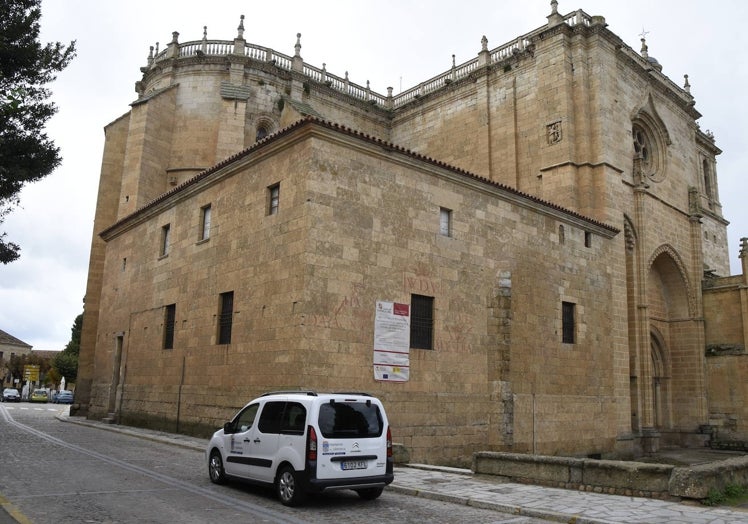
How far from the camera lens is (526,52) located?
86.4 feet

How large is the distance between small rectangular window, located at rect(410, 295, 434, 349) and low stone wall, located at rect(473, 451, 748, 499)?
472 centimetres

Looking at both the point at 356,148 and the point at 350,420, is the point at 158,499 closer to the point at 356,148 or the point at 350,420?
the point at 350,420

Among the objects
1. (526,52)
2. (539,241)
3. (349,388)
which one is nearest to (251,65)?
(526,52)

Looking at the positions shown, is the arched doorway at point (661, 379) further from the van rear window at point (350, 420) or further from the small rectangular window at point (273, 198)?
the van rear window at point (350, 420)

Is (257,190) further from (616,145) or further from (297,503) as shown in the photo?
(616,145)

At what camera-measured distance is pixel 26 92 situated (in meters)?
14.2

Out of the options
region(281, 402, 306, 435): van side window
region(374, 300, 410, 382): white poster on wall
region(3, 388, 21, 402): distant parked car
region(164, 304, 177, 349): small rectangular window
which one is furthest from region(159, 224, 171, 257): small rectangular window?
region(3, 388, 21, 402): distant parked car

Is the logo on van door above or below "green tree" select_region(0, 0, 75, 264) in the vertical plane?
below

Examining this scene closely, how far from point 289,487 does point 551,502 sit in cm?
362

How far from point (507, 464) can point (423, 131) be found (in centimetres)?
2322

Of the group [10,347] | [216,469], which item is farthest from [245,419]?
[10,347]

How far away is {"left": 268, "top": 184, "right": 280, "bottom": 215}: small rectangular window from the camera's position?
48.6ft

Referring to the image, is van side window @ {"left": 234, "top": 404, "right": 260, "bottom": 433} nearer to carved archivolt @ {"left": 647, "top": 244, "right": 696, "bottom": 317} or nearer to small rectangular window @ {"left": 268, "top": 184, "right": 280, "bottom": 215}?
small rectangular window @ {"left": 268, "top": 184, "right": 280, "bottom": 215}

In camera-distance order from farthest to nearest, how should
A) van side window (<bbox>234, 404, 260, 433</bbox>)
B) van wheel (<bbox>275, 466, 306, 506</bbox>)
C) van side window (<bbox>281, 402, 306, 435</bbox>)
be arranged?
van side window (<bbox>234, 404, 260, 433</bbox>) < van side window (<bbox>281, 402, 306, 435</bbox>) < van wheel (<bbox>275, 466, 306, 506</bbox>)
